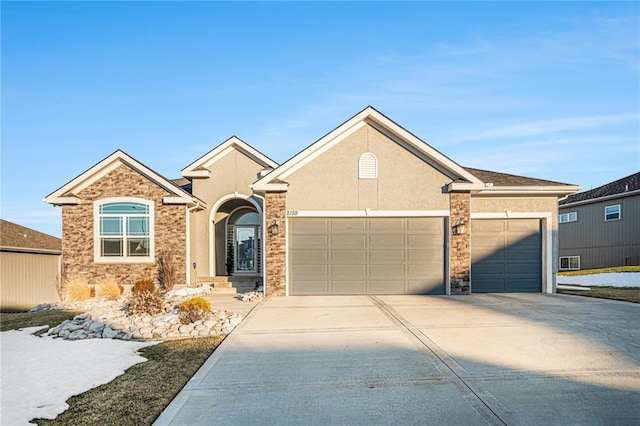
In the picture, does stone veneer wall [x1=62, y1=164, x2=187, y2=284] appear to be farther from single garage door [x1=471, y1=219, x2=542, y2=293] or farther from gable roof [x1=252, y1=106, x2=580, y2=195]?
single garage door [x1=471, y1=219, x2=542, y2=293]

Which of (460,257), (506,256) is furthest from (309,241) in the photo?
(506,256)

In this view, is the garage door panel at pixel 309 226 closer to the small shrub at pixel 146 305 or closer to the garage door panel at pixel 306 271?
the garage door panel at pixel 306 271

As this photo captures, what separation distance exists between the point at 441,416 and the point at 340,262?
31.0 ft

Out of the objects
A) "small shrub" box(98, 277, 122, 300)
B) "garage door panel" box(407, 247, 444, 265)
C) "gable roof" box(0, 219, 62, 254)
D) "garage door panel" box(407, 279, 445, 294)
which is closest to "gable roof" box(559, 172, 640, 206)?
"garage door panel" box(407, 247, 444, 265)

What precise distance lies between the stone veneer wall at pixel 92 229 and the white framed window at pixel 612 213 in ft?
80.1

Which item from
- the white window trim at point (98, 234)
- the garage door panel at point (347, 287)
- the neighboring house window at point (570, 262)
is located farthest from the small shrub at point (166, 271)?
the neighboring house window at point (570, 262)

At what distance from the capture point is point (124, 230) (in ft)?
50.6

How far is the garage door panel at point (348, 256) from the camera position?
13656 mm

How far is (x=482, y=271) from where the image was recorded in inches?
560

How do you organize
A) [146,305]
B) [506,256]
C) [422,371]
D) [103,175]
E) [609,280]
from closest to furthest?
[422,371]
[146,305]
[506,256]
[103,175]
[609,280]

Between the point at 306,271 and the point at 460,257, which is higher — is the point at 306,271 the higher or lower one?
the lower one

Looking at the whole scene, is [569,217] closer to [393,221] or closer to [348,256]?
[393,221]

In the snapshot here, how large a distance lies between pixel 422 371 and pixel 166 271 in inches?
447

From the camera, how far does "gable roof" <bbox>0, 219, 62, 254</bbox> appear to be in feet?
66.9
